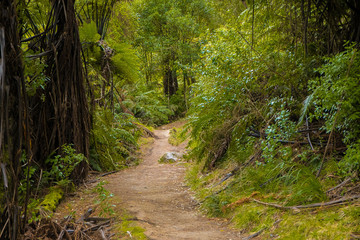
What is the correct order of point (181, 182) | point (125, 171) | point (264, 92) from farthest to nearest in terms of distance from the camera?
1. point (125, 171)
2. point (181, 182)
3. point (264, 92)

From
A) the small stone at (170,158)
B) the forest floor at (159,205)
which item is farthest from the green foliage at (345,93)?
the small stone at (170,158)

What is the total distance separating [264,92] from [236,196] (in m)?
1.88

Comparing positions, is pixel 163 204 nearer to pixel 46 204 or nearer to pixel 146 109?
pixel 46 204

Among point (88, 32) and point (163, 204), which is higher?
point (88, 32)

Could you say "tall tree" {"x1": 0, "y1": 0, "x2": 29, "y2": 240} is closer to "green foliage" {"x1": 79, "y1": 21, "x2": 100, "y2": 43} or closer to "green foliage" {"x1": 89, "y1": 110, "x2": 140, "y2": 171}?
"green foliage" {"x1": 89, "y1": 110, "x2": 140, "y2": 171}

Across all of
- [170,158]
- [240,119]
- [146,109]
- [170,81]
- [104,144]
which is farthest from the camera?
[170,81]

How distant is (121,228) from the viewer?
3.42 m

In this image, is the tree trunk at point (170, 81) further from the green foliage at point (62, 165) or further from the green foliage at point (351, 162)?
the green foliage at point (351, 162)

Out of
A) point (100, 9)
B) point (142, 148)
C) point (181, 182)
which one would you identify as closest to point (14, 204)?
point (181, 182)

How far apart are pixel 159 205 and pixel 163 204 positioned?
0.13m

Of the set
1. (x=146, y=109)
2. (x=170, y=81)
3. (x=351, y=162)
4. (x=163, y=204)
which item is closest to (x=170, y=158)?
(x=163, y=204)

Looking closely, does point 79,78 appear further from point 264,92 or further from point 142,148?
point 142,148

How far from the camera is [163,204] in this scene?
16.1 feet

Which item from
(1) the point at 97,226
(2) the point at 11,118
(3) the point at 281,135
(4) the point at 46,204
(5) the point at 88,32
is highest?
(5) the point at 88,32
